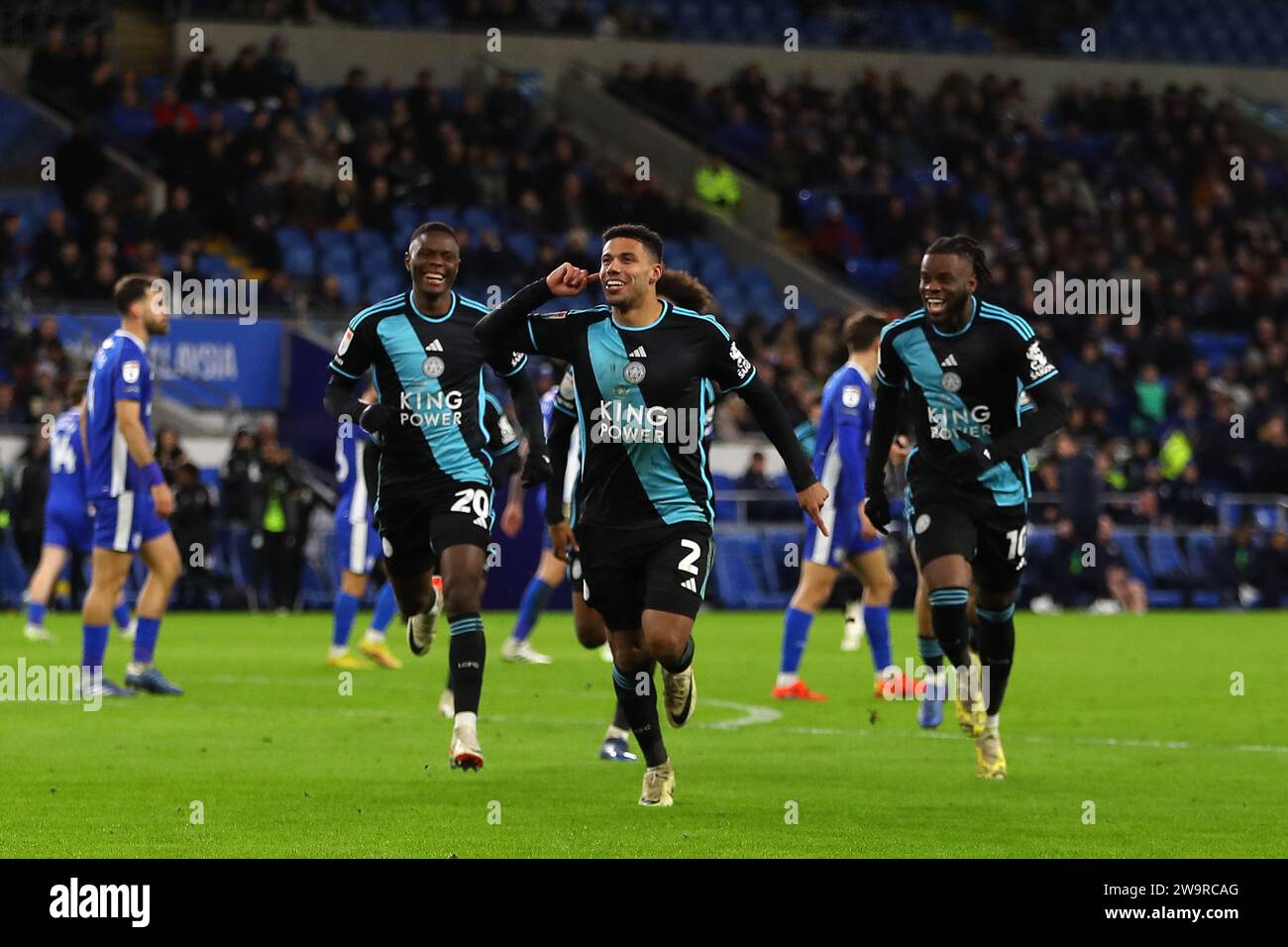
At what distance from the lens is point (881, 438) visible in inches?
418

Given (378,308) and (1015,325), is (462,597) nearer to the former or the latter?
(378,308)

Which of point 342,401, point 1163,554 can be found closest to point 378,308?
point 342,401

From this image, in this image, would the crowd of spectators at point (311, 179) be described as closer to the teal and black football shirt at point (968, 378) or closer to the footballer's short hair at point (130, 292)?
the footballer's short hair at point (130, 292)

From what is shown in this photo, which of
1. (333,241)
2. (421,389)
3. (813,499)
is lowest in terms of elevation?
(813,499)

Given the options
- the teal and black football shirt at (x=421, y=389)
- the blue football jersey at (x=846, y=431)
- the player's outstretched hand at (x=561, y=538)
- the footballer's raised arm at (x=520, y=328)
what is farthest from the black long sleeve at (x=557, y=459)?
the blue football jersey at (x=846, y=431)

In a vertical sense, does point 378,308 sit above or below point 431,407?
above

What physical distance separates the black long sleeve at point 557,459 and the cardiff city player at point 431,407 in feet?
2.88

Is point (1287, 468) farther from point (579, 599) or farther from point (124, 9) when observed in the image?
point (579, 599)

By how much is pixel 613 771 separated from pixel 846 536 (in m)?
4.41

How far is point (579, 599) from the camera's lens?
34.9 ft

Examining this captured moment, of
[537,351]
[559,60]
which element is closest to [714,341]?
[537,351]

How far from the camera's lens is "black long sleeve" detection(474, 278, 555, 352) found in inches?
355

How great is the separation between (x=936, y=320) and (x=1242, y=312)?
27.0 metres

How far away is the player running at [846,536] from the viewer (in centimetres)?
1428
